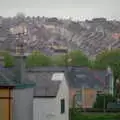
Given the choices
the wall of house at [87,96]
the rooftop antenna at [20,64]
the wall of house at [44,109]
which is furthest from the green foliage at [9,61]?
the rooftop antenna at [20,64]

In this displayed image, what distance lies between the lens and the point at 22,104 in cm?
1588

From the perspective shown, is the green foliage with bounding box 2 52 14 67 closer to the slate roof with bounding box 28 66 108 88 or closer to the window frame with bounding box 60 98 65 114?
the slate roof with bounding box 28 66 108 88

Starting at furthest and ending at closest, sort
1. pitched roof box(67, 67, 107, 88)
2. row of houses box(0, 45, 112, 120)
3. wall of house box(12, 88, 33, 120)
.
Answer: pitched roof box(67, 67, 107, 88) → wall of house box(12, 88, 33, 120) → row of houses box(0, 45, 112, 120)

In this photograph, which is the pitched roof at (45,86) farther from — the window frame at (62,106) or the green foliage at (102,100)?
the green foliage at (102,100)

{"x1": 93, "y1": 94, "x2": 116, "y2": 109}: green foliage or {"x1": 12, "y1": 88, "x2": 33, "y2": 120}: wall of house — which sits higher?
{"x1": 12, "y1": 88, "x2": 33, "y2": 120}: wall of house

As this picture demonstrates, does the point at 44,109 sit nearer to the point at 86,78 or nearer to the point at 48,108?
the point at 48,108

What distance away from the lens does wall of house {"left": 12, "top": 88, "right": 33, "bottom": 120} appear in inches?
603

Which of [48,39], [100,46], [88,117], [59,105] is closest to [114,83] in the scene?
[88,117]

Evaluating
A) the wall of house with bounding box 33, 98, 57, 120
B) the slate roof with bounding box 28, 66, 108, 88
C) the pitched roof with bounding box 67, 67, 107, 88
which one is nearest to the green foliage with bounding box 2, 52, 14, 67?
the slate roof with bounding box 28, 66, 108, 88

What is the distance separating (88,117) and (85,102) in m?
14.9

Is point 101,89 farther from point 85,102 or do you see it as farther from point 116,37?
point 116,37

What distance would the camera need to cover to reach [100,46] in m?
172

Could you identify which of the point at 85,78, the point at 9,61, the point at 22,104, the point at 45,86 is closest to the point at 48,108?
the point at 45,86

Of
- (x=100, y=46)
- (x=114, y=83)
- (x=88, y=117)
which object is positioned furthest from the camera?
(x=100, y=46)
